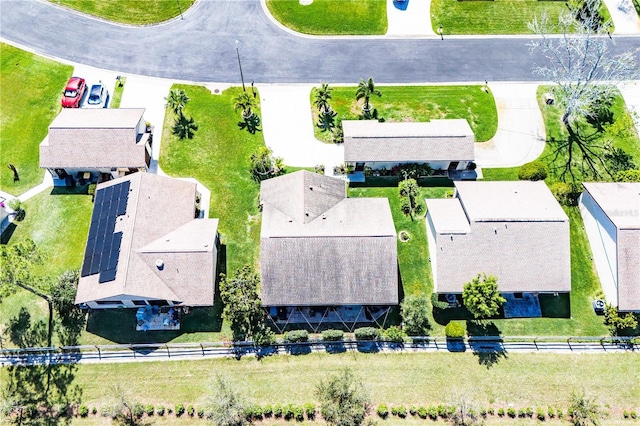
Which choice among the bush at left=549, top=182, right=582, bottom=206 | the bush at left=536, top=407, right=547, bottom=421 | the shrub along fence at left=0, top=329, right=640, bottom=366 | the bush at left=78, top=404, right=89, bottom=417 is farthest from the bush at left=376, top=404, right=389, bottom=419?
the bush at left=549, top=182, right=582, bottom=206

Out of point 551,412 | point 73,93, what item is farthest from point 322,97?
point 551,412

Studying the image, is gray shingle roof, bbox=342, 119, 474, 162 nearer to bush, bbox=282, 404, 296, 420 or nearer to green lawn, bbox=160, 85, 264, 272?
green lawn, bbox=160, 85, 264, 272

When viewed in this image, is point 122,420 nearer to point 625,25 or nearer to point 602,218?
point 602,218

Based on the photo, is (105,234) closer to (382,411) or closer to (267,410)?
(267,410)

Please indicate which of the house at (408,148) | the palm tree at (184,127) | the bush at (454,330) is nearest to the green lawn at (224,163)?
the palm tree at (184,127)

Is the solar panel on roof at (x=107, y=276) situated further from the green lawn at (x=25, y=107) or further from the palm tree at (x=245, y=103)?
the palm tree at (x=245, y=103)
